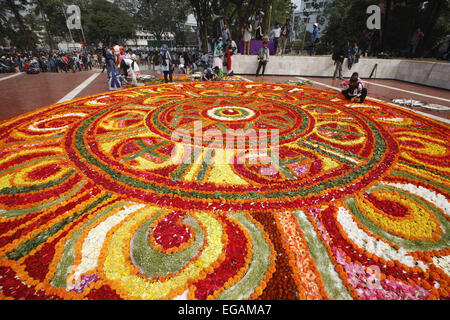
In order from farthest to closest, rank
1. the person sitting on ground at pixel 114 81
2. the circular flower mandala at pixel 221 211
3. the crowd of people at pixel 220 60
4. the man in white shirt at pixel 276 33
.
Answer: the man in white shirt at pixel 276 33 < the person sitting on ground at pixel 114 81 < the crowd of people at pixel 220 60 < the circular flower mandala at pixel 221 211

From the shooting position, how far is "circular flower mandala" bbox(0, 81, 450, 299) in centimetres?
Answer: 194

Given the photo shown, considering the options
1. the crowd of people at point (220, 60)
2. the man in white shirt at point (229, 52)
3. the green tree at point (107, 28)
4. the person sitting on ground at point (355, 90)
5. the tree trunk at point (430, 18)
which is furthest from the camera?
the green tree at point (107, 28)

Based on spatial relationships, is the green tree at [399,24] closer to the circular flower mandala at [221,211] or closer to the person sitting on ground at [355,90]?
the person sitting on ground at [355,90]

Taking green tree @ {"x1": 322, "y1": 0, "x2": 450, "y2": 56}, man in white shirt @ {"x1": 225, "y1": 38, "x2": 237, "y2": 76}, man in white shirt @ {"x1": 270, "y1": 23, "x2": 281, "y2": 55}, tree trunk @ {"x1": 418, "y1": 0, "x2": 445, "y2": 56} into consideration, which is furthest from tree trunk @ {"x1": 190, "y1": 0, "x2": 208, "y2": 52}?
tree trunk @ {"x1": 418, "y1": 0, "x2": 445, "y2": 56}

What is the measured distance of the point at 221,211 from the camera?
2.71 metres

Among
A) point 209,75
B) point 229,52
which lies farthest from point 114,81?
point 229,52

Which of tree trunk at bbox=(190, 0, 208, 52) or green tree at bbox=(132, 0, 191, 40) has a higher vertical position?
green tree at bbox=(132, 0, 191, 40)

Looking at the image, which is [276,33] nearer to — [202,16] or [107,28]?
[202,16]

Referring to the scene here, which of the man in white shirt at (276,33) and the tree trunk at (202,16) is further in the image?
the tree trunk at (202,16)

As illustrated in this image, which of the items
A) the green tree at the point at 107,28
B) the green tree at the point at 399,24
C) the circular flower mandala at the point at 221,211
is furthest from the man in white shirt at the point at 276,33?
the green tree at the point at 107,28

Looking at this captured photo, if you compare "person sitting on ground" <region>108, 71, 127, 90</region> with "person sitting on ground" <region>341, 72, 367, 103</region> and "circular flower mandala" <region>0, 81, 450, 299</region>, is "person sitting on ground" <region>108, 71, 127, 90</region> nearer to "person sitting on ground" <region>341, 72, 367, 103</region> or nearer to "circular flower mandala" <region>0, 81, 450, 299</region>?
"circular flower mandala" <region>0, 81, 450, 299</region>

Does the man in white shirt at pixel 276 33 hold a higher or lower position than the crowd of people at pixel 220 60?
higher

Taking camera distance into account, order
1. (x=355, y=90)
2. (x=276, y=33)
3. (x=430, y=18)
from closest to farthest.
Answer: (x=355, y=90)
(x=276, y=33)
(x=430, y=18)

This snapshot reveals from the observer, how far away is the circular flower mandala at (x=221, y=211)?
1938 mm
